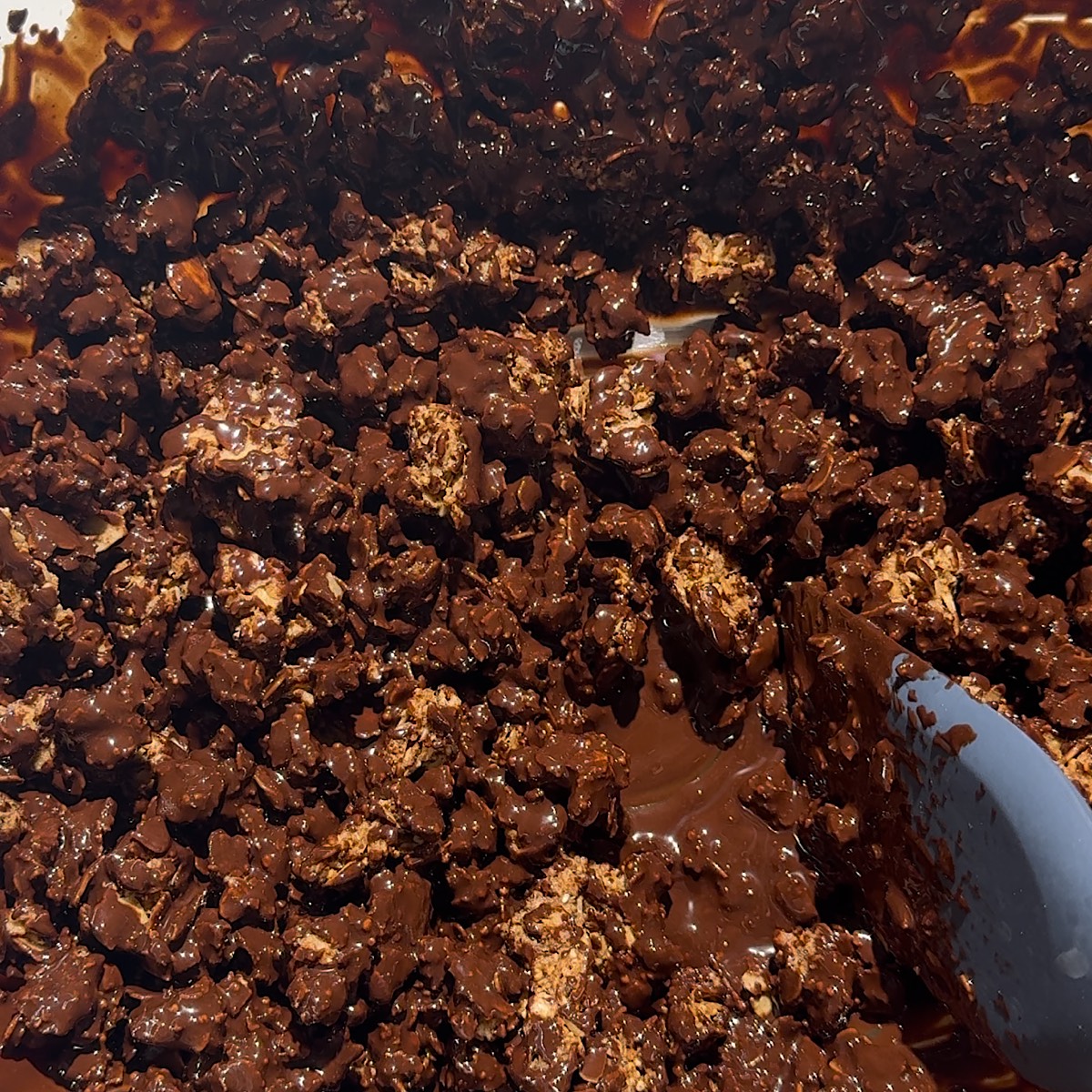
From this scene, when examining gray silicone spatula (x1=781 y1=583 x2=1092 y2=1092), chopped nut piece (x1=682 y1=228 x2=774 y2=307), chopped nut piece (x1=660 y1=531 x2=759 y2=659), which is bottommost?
gray silicone spatula (x1=781 y1=583 x2=1092 y2=1092)

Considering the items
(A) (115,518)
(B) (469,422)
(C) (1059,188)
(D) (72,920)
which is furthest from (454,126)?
(D) (72,920)

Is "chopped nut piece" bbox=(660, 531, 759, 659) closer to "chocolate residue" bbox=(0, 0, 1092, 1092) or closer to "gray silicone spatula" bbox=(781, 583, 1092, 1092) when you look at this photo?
"chocolate residue" bbox=(0, 0, 1092, 1092)

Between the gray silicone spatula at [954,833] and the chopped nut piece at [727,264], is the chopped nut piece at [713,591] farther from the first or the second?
the chopped nut piece at [727,264]

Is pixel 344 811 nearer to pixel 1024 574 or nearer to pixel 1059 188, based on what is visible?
pixel 1024 574

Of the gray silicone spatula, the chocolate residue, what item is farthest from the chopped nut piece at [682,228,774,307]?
the gray silicone spatula

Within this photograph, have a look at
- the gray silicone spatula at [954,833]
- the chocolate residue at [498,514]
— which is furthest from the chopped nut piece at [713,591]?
the gray silicone spatula at [954,833]
